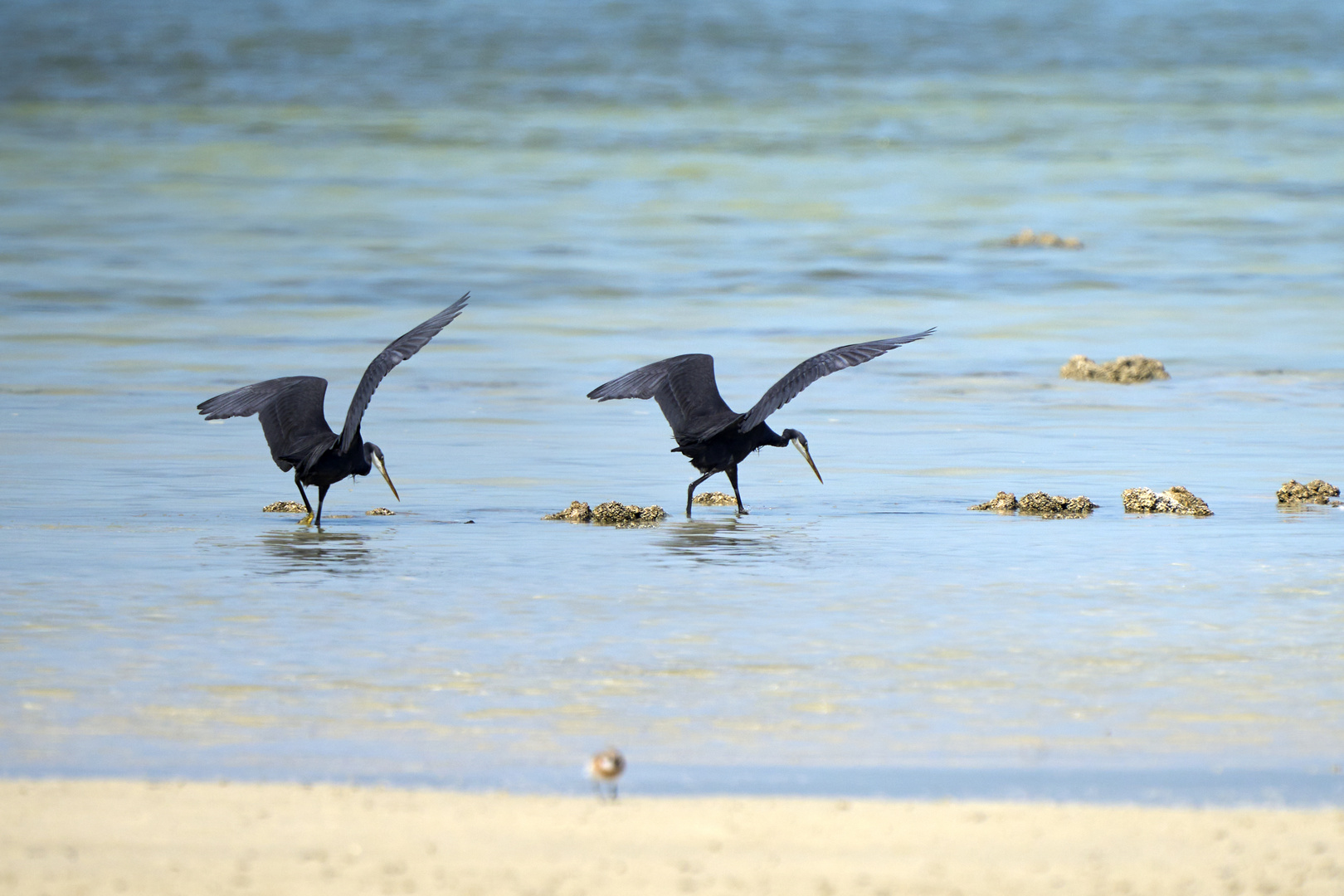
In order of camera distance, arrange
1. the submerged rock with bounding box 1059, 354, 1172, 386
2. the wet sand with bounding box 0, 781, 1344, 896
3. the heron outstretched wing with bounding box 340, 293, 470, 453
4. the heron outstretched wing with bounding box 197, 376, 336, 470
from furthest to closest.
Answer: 1. the submerged rock with bounding box 1059, 354, 1172, 386
2. the heron outstretched wing with bounding box 197, 376, 336, 470
3. the heron outstretched wing with bounding box 340, 293, 470, 453
4. the wet sand with bounding box 0, 781, 1344, 896

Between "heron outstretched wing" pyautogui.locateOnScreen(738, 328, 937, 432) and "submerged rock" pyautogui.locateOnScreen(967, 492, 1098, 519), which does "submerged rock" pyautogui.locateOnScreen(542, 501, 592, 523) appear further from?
"submerged rock" pyautogui.locateOnScreen(967, 492, 1098, 519)

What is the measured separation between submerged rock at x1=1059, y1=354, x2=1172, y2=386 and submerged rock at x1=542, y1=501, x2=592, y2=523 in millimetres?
6641

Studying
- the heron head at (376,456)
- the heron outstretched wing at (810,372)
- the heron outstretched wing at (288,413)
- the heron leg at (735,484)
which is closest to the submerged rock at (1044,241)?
the heron leg at (735,484)

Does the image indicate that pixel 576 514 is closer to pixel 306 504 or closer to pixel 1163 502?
pixel 306 504

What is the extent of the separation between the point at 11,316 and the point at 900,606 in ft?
46.1

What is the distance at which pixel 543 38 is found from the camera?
2741 inches

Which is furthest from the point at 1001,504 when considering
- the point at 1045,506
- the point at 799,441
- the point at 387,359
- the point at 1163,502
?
the point at 387,359

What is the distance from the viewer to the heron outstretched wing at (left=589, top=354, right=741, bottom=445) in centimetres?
1143

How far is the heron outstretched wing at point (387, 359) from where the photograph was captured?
10.2 meters

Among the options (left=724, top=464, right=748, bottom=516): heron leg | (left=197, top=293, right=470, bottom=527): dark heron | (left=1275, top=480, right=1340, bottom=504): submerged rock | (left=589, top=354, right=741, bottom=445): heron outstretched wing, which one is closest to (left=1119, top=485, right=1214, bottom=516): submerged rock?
(left=1275, top=480, right=1340, bottom=504): submerged rock

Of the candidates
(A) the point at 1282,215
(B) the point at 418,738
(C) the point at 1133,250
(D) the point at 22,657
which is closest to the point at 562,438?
(D) the point at 22,657

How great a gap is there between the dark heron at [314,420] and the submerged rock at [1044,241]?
17.0 m

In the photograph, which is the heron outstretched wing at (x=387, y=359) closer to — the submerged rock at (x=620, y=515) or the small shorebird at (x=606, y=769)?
the submerged rock at (x=620, y=515)

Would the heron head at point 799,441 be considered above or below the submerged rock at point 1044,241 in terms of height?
below
